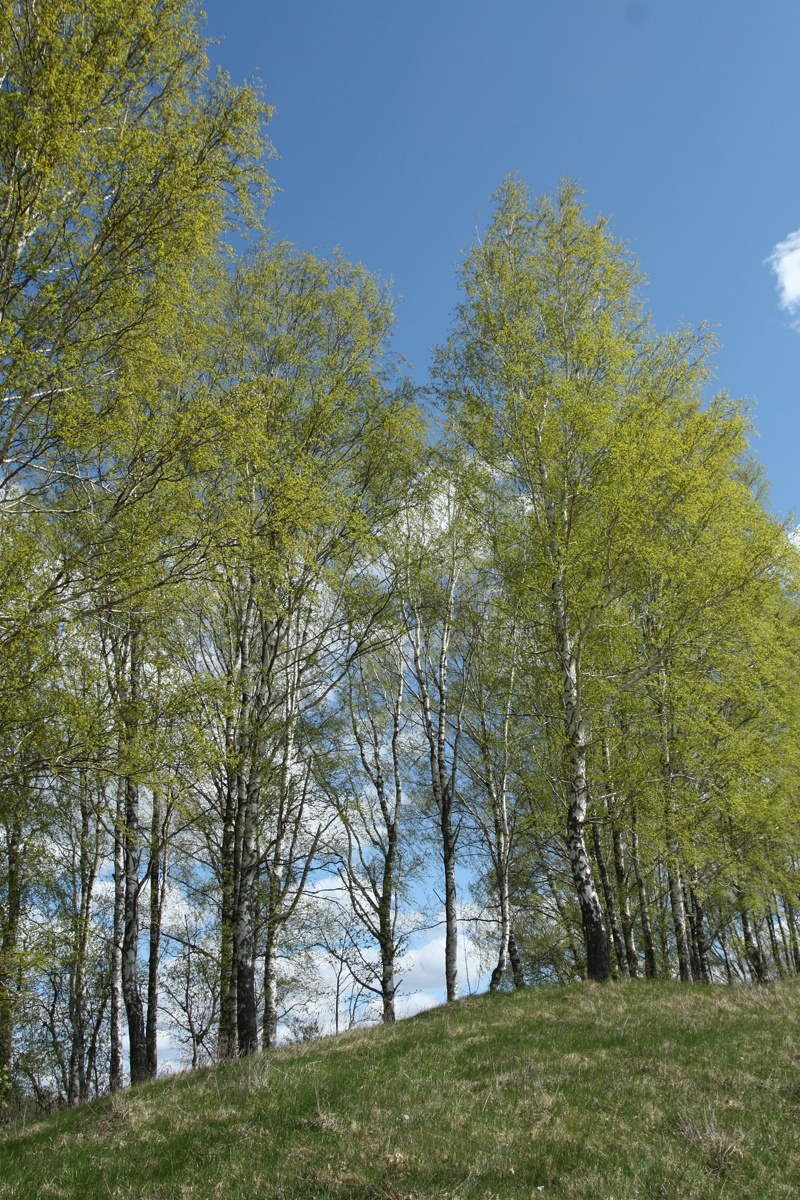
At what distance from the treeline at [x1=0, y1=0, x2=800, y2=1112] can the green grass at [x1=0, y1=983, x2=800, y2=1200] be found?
248 cm

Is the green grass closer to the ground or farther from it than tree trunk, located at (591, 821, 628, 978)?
closer to the ground

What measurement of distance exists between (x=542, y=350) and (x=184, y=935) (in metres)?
17.8

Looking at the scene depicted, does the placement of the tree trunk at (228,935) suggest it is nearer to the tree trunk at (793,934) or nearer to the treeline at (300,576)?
the treeline at (300,576)

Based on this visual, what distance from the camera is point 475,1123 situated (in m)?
4.67

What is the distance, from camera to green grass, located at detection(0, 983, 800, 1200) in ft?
12.6

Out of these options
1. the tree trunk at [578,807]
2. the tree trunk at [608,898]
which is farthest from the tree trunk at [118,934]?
the tree trunk at [608,898]

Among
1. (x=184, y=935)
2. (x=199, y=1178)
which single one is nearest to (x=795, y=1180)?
(x=199, y=1178)

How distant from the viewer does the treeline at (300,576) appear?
246 inches

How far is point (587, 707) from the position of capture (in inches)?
441

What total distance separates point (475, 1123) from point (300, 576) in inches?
291

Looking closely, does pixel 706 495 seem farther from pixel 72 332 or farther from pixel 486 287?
pixel 72 332

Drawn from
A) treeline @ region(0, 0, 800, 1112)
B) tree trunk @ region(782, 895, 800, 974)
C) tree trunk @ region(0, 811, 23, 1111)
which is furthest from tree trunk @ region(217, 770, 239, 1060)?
tree trunk @ region(782, 895, 800, 974)

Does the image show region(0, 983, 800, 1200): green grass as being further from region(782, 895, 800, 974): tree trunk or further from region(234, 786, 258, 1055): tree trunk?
region(782, 895, 800, 974): tree trunk

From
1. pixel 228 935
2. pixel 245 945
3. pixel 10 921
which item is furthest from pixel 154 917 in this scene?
pixel 245 945
